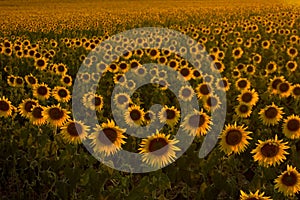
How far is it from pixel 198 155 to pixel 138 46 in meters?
8.23

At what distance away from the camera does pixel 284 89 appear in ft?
25.8

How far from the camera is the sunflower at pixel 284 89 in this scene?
7.83m

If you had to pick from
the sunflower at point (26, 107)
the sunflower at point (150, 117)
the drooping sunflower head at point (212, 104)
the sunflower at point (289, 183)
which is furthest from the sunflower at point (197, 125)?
the sunflower at point (26, 107)

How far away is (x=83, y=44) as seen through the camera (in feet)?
44.3

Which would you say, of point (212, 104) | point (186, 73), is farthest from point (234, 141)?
point (186, 73)

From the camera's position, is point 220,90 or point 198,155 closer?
point 198,155

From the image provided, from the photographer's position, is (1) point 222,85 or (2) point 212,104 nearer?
(2) point 212,104

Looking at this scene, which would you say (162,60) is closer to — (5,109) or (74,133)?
(5,109)

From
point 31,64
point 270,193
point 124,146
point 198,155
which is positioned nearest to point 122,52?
point 31,64

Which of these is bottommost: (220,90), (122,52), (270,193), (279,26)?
(270,193)

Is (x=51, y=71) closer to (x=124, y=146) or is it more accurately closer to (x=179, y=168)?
(x=124, y=146)

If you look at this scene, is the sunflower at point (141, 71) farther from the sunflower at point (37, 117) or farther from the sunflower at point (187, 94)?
the sunflower at point (37, 117)

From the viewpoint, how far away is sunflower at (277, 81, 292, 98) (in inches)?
308

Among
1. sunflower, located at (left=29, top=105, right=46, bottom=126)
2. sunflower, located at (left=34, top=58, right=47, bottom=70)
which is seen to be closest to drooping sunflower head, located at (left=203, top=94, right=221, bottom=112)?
sunflower, located at (left=29, top=105, right=46, bottom=126)
